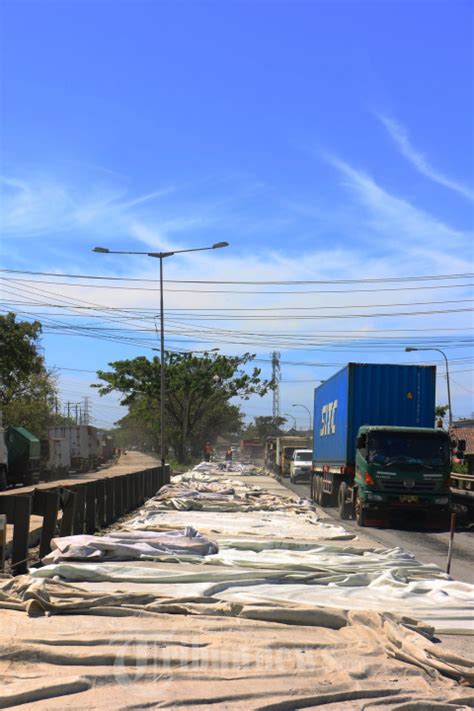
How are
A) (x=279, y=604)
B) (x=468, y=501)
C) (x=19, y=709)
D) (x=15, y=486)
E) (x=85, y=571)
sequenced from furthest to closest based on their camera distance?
(x=15, y=486), (x=468, y=501), (x=85, y=571), (x=279, y=604), (x=19, y=709)

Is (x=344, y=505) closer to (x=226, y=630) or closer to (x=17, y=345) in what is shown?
(x=226, y=630)

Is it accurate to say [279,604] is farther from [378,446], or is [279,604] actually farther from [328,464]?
[328,464]

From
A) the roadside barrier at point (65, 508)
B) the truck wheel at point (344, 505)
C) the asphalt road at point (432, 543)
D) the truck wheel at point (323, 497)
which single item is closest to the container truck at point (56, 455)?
the truck wheel at point (323, 497)

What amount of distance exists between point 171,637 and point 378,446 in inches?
565

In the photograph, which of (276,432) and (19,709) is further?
(276,432)

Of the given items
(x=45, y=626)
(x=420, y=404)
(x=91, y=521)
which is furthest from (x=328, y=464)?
(x=45, y=626)

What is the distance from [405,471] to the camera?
19.4 meters

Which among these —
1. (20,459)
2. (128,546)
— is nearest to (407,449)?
(128,546)

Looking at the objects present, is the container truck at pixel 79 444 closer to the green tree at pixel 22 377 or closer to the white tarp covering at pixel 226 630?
the green tree at pixel 22 377

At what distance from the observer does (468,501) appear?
822 inches

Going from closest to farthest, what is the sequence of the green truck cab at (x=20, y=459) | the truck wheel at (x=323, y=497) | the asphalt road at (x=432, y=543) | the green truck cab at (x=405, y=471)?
the asphalt road at (x=432, y=543) < the green truck cab at (x=405, y=471) < the truck wheel at (x=323, y=497) < the green truck cab at (x=20, y=459)

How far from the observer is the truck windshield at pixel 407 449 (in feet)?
63.7

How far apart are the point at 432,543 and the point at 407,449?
334cm

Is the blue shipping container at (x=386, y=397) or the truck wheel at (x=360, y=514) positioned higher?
the blue shipping container at (x=386, y=397)
